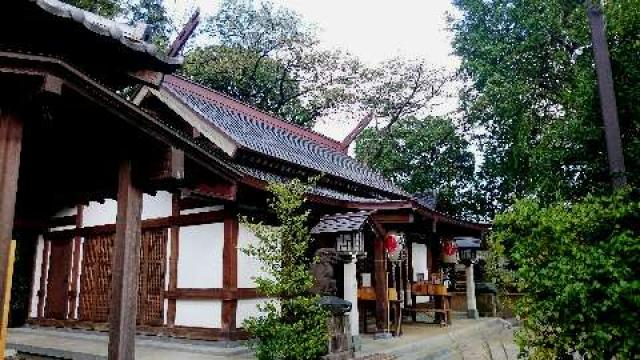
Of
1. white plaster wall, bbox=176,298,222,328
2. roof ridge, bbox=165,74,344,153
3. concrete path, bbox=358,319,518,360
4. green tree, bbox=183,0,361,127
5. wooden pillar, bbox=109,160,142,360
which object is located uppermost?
green tree, bbox=183,0,361,127

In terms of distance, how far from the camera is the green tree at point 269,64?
27859 millimetres

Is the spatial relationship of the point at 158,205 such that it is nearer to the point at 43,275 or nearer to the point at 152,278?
the point at 152,278

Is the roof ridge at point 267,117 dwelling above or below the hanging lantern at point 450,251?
above

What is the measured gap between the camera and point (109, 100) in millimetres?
3924

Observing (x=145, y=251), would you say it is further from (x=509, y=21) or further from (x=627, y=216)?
(x=509, y=21)

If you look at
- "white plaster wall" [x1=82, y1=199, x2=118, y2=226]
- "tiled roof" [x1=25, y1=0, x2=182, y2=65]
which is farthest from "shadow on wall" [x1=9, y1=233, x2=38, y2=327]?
"tiled roof" [x1=25, y1=0, x2=182, y2=65]

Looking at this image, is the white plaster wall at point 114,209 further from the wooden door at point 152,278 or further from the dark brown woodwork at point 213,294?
the dark brown woodwork at point 213,294

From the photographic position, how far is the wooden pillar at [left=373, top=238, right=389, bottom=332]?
10.6 meters

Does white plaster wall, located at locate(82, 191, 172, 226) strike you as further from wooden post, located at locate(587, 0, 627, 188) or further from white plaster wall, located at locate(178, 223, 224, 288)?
wooden post, located at locate(587, 0, 627, 188)

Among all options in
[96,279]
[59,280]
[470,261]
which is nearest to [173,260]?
[96,279]

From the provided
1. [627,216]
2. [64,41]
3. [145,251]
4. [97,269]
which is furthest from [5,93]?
[97,269]

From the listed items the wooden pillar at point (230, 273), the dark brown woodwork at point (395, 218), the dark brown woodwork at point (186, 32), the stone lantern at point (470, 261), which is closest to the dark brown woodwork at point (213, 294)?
the wooden pillar at point (230, 273)

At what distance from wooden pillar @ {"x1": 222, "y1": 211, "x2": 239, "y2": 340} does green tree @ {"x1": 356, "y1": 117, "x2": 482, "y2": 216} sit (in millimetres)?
18573

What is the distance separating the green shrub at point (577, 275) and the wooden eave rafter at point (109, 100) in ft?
10.7
